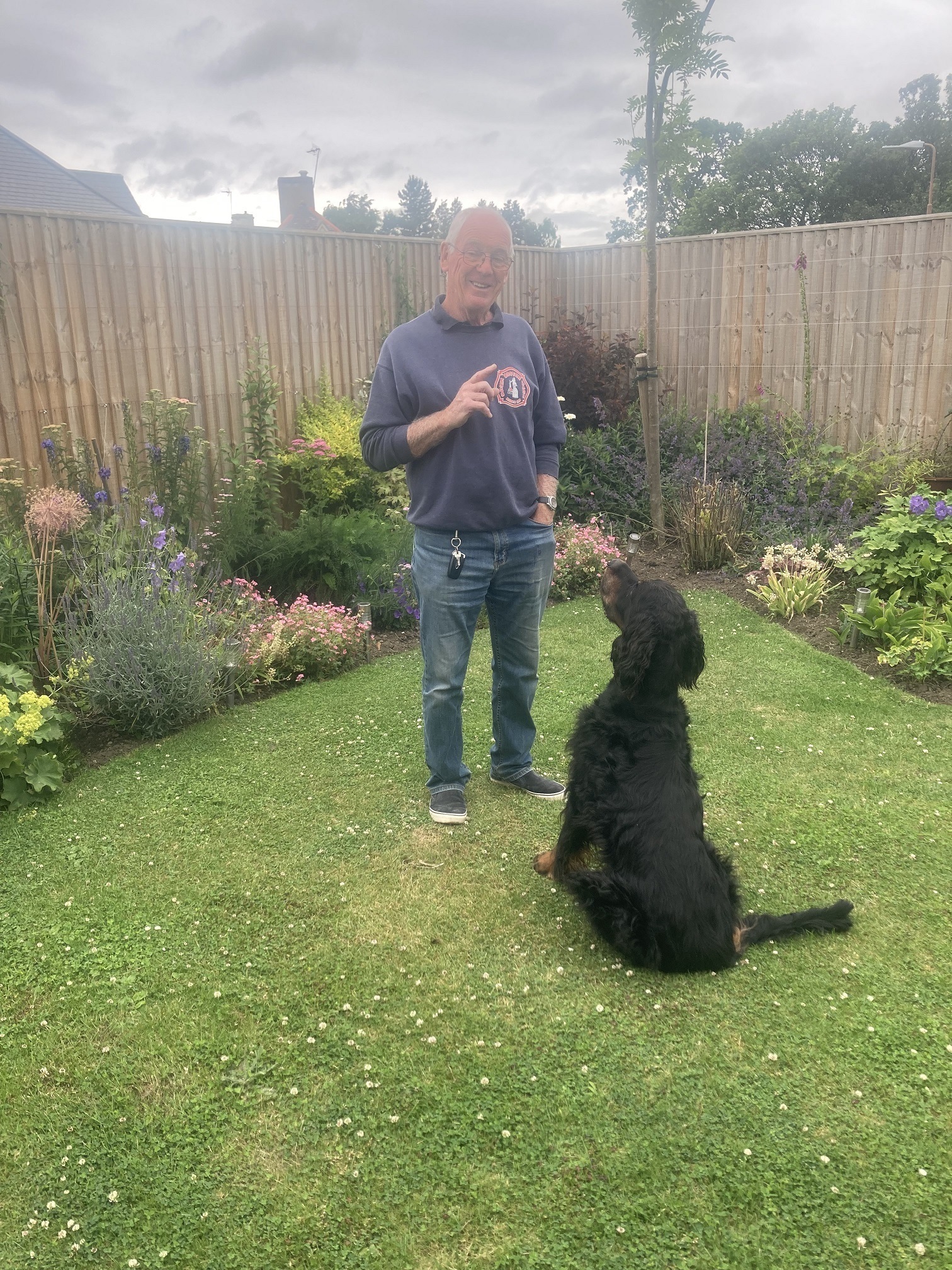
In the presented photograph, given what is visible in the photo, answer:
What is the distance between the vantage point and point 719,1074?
2.08 metres

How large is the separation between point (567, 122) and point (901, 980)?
28.7 feet

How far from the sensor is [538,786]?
11.7 feet

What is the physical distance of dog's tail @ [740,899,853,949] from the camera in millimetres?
2533

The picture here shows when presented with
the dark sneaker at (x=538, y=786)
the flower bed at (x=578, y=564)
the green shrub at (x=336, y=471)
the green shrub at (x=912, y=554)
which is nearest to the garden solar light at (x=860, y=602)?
the green shrub at (x=912, y=554)

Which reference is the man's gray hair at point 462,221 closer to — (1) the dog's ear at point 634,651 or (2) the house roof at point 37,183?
(1) the dog's ear at point 634,651

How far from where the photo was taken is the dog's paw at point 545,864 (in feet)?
9.59

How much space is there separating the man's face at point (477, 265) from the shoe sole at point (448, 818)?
190 cm

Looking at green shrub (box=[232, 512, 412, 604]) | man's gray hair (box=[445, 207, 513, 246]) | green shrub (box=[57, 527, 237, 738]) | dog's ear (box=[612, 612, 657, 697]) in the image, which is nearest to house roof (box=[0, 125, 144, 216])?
green shrub (box=[232, 512, 412, 604])

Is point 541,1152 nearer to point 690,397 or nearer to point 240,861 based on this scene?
point 240,861

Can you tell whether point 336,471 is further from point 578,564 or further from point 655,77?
point 655,77

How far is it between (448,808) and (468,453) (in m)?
1.41

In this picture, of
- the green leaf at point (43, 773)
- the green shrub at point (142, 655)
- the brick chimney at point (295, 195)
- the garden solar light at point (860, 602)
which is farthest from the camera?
the brick chimney at point (295, 195)

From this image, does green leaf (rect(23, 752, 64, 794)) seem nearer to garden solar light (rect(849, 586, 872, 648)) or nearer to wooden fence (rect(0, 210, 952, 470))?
wooden fence (rect(0, 210, 952, 470))

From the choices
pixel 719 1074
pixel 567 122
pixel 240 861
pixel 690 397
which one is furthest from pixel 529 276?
pixel 719 1074
